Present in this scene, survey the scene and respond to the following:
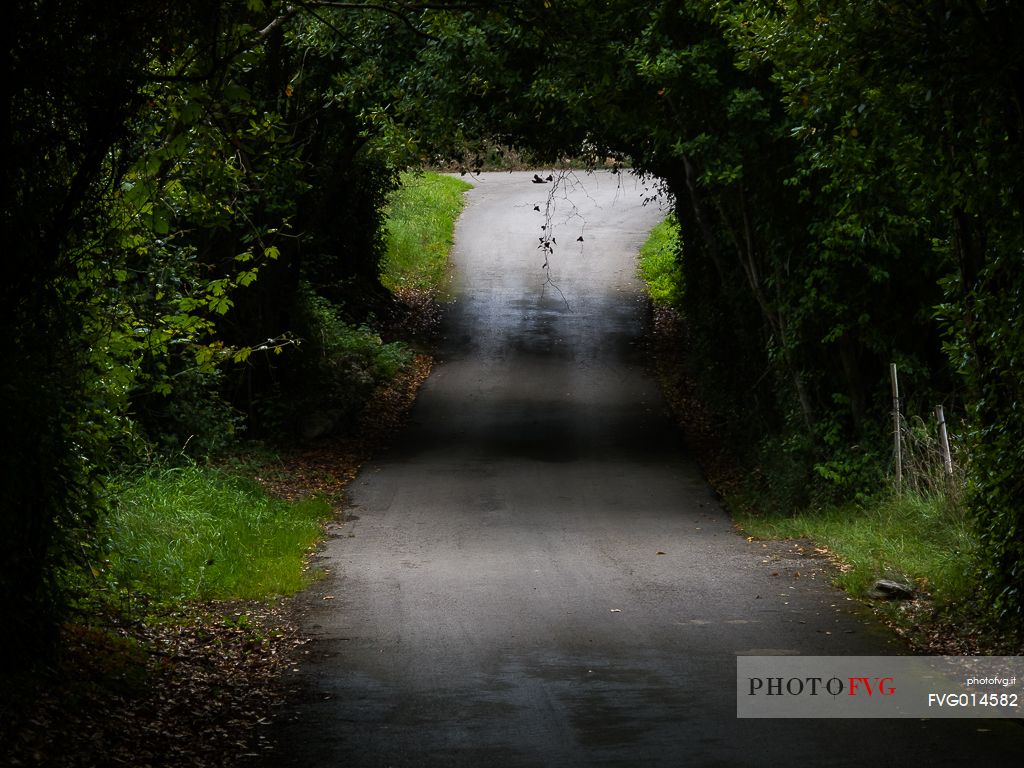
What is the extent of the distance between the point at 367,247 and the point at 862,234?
662 inches

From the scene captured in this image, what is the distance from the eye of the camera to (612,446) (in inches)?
755

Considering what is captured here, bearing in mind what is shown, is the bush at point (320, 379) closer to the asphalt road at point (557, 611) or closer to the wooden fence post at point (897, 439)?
the asphalt road at point (557, 611)

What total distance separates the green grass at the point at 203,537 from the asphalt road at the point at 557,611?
20.7 inches

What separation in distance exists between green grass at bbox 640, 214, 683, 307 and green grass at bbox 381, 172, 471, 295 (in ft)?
18.5

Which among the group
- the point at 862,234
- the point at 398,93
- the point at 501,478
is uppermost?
the point at 398,93

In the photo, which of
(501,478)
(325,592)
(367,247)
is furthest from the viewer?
(367,247)

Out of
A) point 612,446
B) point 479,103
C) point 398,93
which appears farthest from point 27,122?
point 612,446

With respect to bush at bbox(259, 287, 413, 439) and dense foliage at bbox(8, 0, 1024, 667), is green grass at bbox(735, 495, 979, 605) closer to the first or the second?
dense foliage at bbox(8, 0, 1024, 667)

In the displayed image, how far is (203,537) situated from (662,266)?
2218 centimetres

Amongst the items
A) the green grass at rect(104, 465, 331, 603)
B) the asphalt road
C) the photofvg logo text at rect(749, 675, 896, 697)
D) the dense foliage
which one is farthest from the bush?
the photofvg logo text at rect(749, 675, 896, 697)

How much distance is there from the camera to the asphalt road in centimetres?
648

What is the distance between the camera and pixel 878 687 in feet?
24.2

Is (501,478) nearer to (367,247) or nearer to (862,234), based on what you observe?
(862,234)

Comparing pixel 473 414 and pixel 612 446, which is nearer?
pixel 612 446
